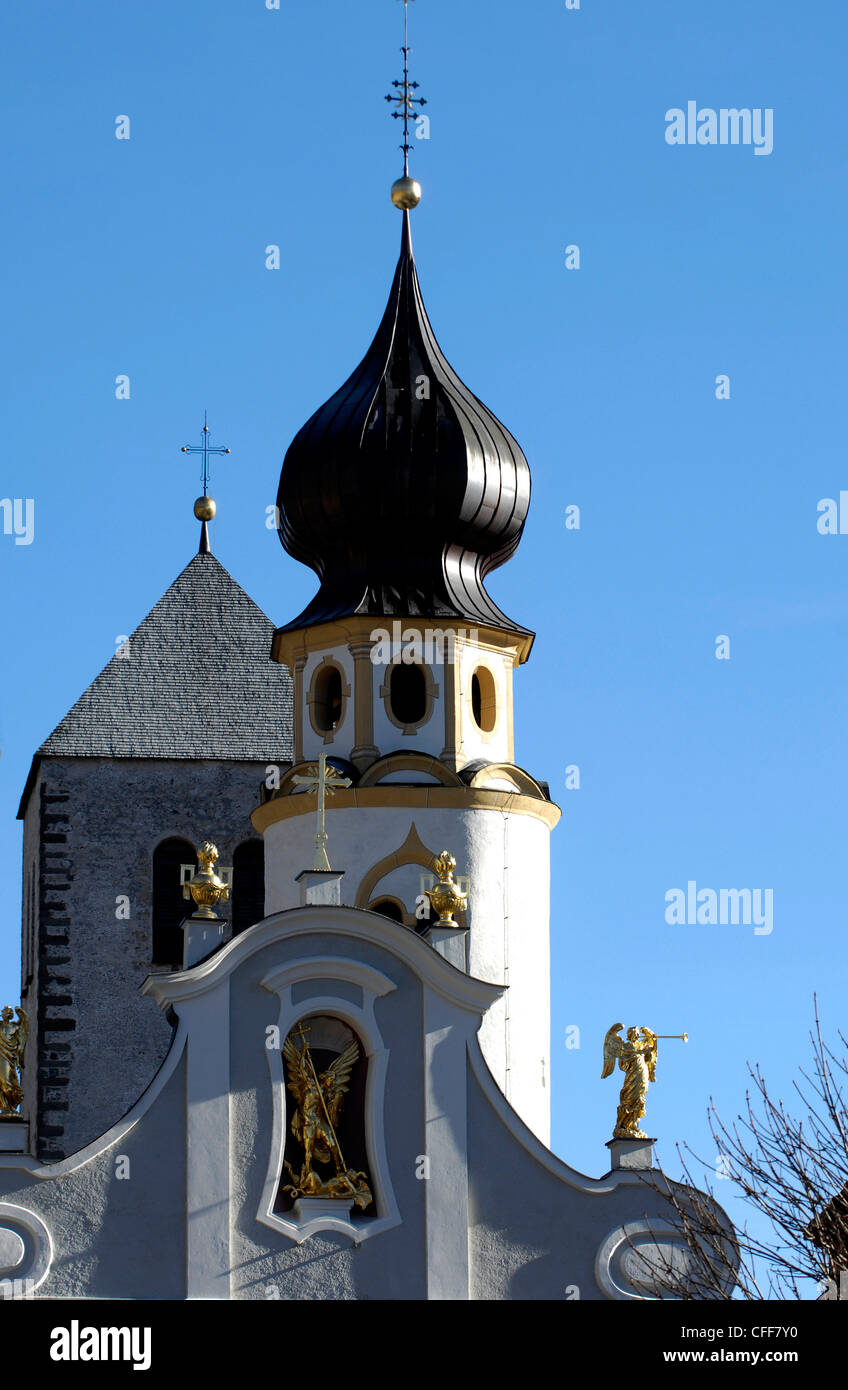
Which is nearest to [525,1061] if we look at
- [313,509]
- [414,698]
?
[414,698]

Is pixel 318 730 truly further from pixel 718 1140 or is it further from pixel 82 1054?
pixel 718 1140

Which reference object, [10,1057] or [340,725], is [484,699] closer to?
[340,725]

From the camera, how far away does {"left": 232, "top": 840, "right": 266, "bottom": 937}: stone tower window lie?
119 ft

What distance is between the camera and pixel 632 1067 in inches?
1054

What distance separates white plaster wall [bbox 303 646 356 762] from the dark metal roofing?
522 cm

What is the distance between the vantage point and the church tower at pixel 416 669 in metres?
30.3

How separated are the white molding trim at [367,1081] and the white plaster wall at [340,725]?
4984 millimetres

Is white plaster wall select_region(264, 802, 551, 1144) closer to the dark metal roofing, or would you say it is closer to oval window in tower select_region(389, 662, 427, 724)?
oval window in tower select_region(389, 662, 427, 724)

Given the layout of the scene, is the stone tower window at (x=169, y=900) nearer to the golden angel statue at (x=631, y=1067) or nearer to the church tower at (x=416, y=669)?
the church tower at (x=416, y=669)

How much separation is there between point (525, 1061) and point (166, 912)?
283 inches

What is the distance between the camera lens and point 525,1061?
1189 inches

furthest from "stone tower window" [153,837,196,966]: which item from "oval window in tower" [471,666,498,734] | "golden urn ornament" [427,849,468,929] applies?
"golden urn ornament" [427,849,468,929]

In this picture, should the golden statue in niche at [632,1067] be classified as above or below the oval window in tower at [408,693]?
below

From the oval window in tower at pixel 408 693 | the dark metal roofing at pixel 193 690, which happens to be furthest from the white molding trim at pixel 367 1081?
the dark metal roofing at pixel 193 690
